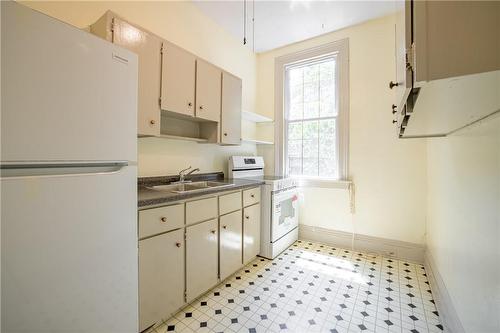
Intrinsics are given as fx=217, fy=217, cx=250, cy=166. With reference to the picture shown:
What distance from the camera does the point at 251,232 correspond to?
7.93 feet

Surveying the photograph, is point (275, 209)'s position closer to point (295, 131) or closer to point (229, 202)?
point (229, 202)

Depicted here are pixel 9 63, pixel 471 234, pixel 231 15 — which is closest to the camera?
pixel 9 63

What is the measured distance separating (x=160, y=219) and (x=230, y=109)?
1.51 metres

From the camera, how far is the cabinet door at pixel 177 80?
183 centimetres

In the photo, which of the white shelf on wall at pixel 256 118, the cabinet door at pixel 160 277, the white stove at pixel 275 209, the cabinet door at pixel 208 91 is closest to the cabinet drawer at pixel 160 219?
the cabinet door at pixel 160 277

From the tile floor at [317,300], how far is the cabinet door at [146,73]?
59.1 inches

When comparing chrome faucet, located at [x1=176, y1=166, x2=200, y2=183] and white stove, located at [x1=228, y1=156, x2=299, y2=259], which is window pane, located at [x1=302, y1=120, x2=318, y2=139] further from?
chrome faucet, located at [x1=176, y1=166, x2=200, y2=183]

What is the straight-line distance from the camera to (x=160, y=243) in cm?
149

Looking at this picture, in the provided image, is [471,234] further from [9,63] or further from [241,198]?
[9,63]

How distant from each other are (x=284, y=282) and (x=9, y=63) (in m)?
2.33

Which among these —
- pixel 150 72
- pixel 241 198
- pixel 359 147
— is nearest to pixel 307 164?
pixel 359 147

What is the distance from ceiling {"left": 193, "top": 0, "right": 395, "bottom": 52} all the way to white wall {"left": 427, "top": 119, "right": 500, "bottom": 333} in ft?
5.95

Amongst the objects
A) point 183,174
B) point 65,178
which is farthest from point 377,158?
point 65,178

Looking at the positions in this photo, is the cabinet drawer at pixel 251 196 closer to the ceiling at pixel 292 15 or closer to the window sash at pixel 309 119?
the window sash at pixel 309 119
